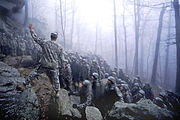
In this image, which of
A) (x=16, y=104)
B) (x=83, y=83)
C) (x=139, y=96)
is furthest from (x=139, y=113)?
(x=16, y=104)

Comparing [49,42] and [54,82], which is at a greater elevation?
[49,42]

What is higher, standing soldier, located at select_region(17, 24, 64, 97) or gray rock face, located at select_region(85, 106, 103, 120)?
standing soldier, located at select_region(17, 24, 64, 97)

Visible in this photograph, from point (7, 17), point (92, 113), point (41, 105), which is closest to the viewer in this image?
point (41, 105)

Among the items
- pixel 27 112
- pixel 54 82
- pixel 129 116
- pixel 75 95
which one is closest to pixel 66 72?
pixel 75 95

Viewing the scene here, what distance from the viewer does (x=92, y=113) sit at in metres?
3.72

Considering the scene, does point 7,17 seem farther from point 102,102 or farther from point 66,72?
point 102,102

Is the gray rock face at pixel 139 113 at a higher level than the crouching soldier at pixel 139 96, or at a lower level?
higher

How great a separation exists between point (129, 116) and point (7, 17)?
1534 cm

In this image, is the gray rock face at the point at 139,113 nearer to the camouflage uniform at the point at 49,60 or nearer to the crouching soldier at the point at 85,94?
the crouching soldier at the point at 85,94

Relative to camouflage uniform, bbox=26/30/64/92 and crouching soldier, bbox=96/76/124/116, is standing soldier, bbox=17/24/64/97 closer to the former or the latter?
camouflage uniform, bbox=26/30/64/92

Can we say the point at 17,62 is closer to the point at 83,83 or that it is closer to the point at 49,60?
the point at 49,60

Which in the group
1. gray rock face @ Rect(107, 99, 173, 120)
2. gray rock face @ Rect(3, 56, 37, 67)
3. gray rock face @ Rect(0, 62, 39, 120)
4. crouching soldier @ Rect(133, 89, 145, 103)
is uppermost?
gray rock face @ Rect(3, 56, 37, 67)

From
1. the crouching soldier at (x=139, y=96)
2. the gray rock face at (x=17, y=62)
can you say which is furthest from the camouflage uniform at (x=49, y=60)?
the crouching soldier at (x=139, y=96)

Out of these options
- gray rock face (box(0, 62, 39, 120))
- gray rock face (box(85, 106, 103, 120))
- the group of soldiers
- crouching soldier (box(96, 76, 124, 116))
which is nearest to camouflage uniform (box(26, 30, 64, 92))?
the group of soldiers
